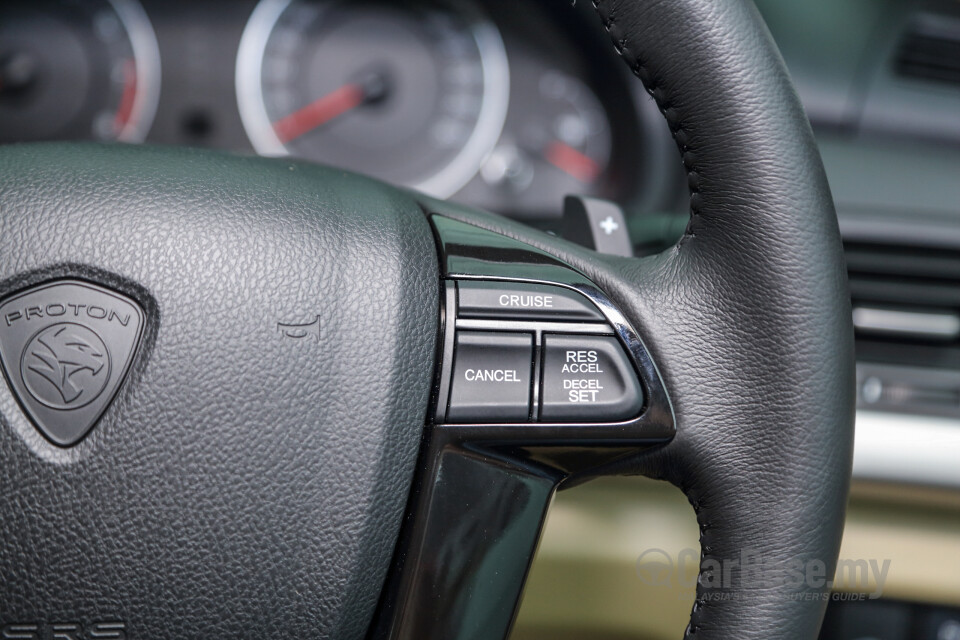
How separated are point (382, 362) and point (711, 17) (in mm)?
323

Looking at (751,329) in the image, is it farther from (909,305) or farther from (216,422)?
(909,305)

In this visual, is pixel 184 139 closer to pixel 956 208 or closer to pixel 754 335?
pixel 956 208

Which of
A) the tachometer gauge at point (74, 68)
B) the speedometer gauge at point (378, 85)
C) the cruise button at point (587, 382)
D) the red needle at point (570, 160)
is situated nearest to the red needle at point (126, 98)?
the tachometer gauge at point (74, 68)

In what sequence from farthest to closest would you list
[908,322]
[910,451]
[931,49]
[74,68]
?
→ [74,68]
[931,49]
[908,322]
[910,451]

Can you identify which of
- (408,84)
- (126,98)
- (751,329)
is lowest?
(751,329)

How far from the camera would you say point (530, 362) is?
0.63m

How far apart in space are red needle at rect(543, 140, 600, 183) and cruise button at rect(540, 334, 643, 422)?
4.46 feet

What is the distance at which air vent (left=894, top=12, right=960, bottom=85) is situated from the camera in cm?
148

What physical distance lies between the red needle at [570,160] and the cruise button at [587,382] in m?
1.36

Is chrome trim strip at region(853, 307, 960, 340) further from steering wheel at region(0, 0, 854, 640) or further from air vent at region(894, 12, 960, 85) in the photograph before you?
steering wheel at region(0, 0, 854, 640)

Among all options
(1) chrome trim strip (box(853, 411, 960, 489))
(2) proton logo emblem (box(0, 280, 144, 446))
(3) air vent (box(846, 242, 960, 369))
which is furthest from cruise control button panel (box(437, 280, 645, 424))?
(3) air vent (box(846, 242, 960, 369))

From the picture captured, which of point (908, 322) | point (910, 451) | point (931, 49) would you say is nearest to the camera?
point (910, 451)

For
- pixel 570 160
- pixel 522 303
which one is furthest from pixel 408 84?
pixel 522 303

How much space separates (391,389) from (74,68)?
159 cm
